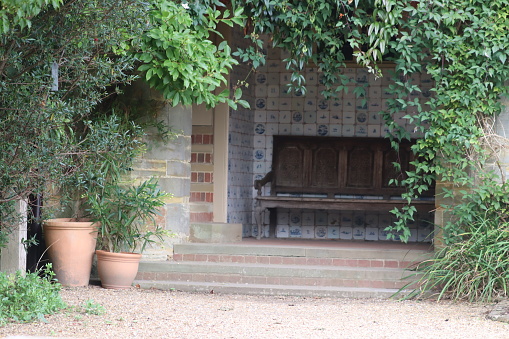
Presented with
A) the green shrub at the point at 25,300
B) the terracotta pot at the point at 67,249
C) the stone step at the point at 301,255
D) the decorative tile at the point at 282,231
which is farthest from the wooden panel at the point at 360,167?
the green shrub at the point at 25,300

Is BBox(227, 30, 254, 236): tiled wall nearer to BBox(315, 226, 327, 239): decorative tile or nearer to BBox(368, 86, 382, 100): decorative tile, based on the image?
BBox(315, 226, 327, 239): decorative tile

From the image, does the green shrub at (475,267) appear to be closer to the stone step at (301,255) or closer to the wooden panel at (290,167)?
the stone step at (301,255)

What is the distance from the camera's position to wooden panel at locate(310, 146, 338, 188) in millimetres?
9578

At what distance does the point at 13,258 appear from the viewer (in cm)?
604

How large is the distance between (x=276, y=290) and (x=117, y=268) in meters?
1.50

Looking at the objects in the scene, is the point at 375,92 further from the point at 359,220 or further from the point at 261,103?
the point at 359,220

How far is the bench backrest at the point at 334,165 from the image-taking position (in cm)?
950

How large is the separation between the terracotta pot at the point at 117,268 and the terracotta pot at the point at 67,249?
19cm

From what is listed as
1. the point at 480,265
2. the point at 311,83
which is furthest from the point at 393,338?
the point at 311,83

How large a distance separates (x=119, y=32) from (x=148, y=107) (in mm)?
2251

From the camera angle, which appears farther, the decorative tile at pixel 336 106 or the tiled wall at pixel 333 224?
the decorative tile at pixel 336 106

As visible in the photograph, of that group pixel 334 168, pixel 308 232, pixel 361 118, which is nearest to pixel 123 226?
pixel 308 232

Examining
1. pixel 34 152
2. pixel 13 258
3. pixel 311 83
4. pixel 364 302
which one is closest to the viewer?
pixel 34 152

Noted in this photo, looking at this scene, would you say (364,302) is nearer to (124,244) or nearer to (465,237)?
(465,237)
